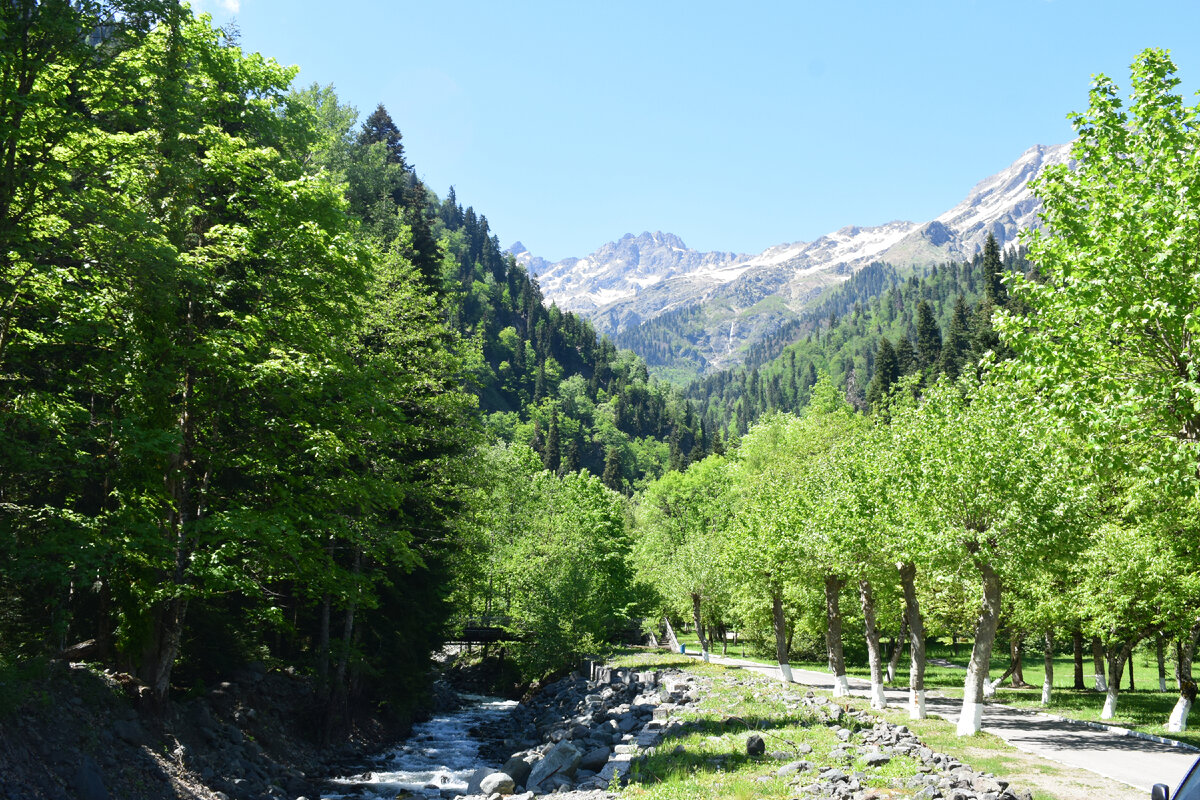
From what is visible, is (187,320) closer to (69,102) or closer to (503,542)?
(69,102)

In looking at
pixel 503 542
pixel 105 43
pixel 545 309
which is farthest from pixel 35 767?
pixel 545 309

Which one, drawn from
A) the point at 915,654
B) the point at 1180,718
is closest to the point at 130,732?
the point at 915,654

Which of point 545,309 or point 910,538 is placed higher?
point 545,309

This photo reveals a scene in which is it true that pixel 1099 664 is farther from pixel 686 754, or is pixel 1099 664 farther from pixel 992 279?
pixel 992 279

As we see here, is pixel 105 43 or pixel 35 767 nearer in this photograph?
pixel 35 767

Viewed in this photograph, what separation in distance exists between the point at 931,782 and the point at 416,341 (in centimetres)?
1970

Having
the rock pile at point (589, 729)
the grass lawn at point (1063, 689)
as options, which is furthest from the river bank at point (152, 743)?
the grass lawn at point (1063, 689)

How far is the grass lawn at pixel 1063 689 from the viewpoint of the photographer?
81.7ft

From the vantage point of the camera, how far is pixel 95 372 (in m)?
14.2

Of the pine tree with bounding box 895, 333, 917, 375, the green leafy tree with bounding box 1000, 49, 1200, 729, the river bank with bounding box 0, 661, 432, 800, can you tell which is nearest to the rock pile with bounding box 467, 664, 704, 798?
the river bank with bounding box 0, 661, 432, 800

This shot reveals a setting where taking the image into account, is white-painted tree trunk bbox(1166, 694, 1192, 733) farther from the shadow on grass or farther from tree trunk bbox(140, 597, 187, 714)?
tree trunk bbox(140, 597, 187, 714)

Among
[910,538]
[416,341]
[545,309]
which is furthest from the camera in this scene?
[545,309]

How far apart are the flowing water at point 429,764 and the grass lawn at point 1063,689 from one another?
20.3 metres

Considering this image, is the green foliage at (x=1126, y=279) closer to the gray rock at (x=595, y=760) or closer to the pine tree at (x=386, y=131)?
the gray rock at (x=595, y=760)
